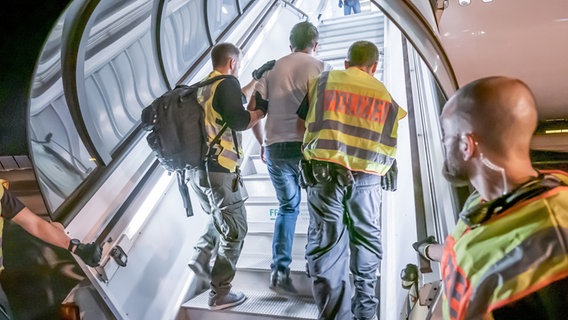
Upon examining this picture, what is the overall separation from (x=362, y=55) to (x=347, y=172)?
686mm

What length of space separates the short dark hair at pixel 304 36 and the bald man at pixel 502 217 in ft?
5.28

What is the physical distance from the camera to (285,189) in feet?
8.05

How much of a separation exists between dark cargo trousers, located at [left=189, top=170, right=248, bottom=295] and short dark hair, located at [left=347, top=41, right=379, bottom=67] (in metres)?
1.04

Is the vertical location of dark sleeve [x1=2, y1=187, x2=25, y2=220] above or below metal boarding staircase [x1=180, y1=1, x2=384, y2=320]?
above

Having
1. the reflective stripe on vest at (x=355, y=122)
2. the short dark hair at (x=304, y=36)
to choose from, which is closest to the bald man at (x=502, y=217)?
the reflective stripe on vest at (x=355, y=122)

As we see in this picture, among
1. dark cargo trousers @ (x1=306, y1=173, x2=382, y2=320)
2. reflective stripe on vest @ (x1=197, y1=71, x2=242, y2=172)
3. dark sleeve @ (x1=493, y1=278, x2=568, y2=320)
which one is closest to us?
dark sleeve @ (x1=493, y1=278, x2=568, y2=320)

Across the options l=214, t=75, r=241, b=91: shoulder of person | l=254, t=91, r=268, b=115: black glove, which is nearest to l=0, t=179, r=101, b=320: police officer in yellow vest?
l=214, t=75, r=241, b=91: shoulder of person

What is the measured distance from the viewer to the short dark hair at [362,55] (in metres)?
2.05

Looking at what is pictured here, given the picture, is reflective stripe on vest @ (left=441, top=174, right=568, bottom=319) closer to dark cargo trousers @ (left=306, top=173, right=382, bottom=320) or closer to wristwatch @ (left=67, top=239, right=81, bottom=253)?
dark cargo trousers @ (left=306, top=173, right=382, bottom=320)

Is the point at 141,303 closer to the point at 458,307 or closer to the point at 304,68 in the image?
the point at 304,68

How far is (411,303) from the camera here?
1.76 m

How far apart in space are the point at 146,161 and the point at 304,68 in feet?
4.52

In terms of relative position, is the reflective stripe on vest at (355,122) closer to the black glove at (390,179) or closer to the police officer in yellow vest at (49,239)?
the black glove at (390,179)

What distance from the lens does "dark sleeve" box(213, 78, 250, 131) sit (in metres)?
2.20
